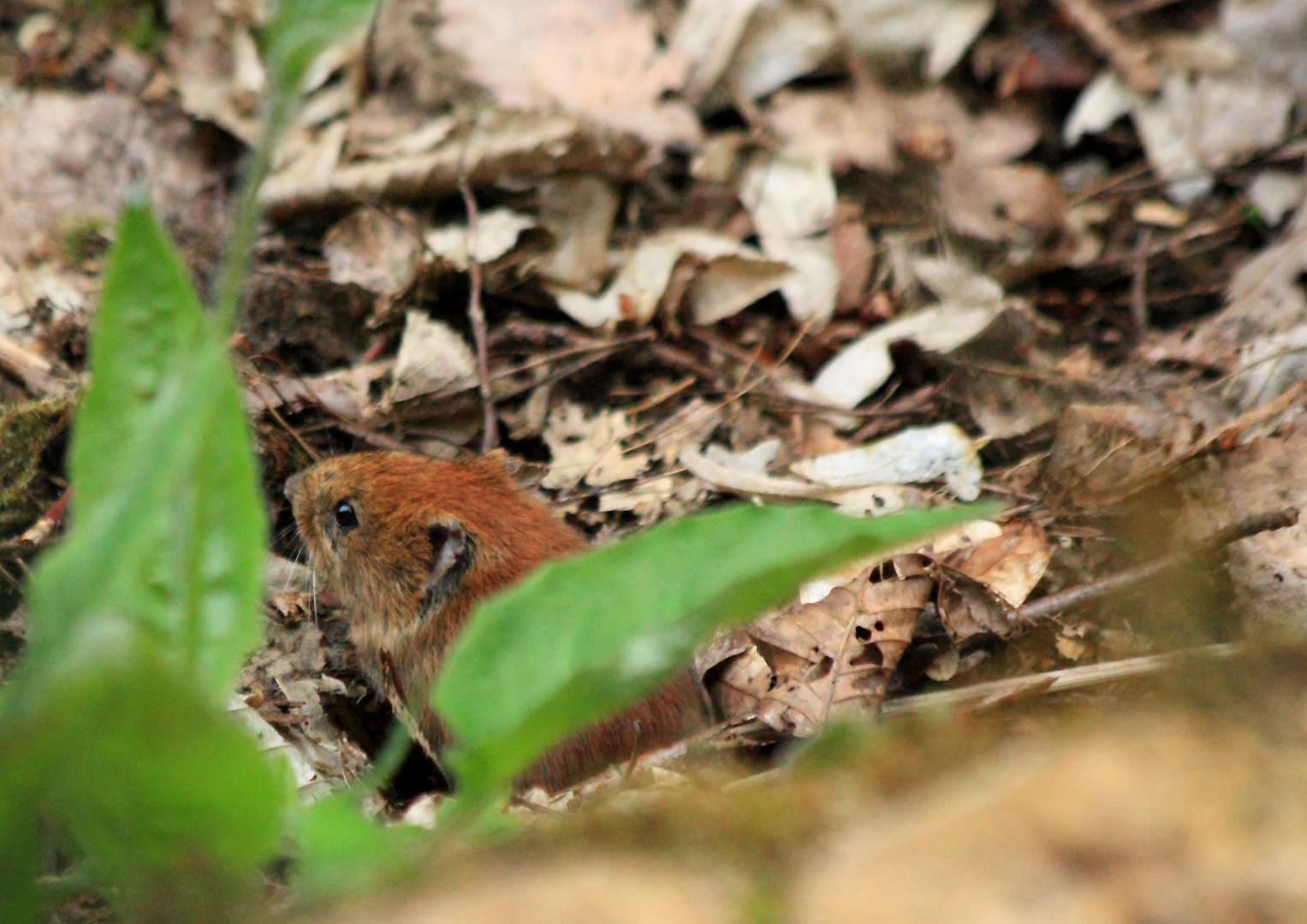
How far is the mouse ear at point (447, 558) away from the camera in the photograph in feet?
12.2

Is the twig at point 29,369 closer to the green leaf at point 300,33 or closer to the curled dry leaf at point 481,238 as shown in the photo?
the curled dry leaf at point 481,238

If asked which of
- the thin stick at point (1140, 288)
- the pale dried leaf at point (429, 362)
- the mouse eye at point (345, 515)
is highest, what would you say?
the pale dried leaf at point (429, 362)

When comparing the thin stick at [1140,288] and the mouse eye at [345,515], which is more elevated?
the mouse eye at [345,515]

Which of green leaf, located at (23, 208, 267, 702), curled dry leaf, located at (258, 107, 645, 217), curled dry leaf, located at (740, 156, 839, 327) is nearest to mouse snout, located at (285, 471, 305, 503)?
curled dry leaf, located at (258, 107, 645, 217)

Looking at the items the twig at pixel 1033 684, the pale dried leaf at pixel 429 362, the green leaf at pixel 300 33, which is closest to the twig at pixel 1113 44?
the pale dried leaf at pixel 429 362

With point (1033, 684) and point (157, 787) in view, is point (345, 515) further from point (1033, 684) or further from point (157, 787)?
point (157, 787)

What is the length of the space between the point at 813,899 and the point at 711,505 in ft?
10.2

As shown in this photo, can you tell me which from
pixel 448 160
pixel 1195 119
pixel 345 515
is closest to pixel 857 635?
pixel 345 515

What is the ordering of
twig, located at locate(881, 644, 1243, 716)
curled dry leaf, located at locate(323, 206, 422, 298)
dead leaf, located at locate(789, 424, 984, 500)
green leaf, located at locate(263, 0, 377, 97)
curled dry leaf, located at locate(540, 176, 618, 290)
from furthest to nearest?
1. curled dry leaf, located at locate(540, 176, 618, 290)
2. curled dry leaf, located at locate(323, 206, 422, 298)
3. dead leaf, located at locate(789, 424, 984, 500)
4. twig, located at locate(881, 644, 1243, 716)
5. green leaf, located at locate(263, 0, 377, 97)

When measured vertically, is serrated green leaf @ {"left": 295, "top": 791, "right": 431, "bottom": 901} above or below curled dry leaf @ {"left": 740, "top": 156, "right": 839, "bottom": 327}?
above

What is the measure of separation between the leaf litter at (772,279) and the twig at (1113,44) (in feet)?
0.07

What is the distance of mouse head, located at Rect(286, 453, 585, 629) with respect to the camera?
12.1 ft

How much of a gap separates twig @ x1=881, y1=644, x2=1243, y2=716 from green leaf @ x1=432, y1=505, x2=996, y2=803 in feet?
4.91

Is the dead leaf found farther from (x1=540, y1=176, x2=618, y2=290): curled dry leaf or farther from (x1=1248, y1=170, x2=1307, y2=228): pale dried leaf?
(x1=1248, y1=170, x2=1307, y2=228): pale dried leaf
